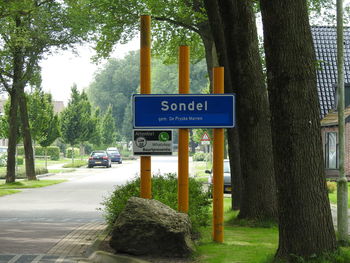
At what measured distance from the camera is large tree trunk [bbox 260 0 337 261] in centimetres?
862

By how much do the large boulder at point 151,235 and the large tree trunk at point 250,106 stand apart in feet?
14.0

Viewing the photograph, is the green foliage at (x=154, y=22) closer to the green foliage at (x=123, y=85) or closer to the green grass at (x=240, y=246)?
the green grass at (x=240, y=246)

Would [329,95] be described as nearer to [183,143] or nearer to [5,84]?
[5,84]

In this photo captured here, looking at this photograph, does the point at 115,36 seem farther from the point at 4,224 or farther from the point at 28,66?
the point at 4,224

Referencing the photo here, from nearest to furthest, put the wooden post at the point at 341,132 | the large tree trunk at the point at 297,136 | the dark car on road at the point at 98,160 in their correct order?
1. the large tree trunk at the point at 297,136
2. the wooden post at the point at 341,132
3. the dark car on road at the point at 98,160

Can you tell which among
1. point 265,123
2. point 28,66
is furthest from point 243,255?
point 28,66

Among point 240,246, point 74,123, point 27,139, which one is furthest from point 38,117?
point 240,246

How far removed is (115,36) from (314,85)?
81.6ft

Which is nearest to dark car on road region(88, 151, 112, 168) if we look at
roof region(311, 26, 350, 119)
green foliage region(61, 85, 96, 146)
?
green foliage region(61, 85, 96, 146)

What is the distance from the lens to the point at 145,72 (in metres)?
11.8

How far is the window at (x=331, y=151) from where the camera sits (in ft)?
127

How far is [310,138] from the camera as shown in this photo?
28.4ft

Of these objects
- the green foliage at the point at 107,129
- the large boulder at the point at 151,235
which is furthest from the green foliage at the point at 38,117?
the green foliage at the point at 107,129

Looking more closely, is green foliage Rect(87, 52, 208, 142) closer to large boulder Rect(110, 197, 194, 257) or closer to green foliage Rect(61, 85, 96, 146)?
green foliage Rect(61, 85, 96, 146)
